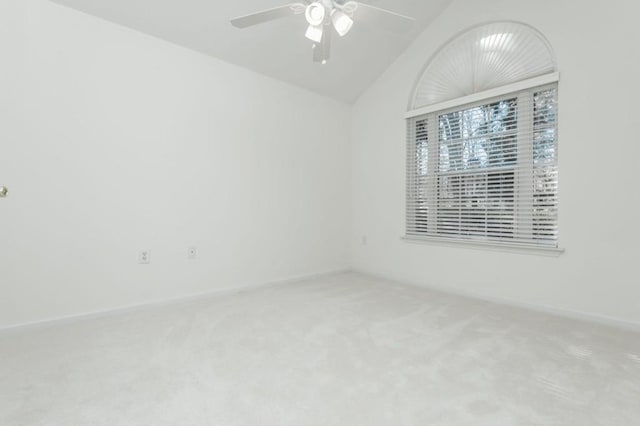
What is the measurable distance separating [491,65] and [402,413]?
3253 millimetres

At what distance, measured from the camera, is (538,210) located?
2805mm

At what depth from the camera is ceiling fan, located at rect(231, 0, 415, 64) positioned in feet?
6.41

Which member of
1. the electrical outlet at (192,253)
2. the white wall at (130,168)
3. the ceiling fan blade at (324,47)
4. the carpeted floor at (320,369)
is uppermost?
the ceiling fan blade at (324,47)

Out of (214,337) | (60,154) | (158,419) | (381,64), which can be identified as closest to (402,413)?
(158,419)

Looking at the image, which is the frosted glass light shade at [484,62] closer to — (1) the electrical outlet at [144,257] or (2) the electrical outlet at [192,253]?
(2) the electrical outlet at [192,253]

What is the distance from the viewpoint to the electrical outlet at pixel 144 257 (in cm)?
274

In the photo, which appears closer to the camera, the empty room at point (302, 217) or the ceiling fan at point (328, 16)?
the empty room at point (302, 217)

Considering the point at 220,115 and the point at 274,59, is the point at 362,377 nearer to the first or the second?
the point at 220,115

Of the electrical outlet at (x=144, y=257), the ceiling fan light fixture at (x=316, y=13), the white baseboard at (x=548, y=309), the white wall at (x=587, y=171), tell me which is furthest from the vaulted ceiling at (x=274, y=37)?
the white baseboard at (x=548, y=309)

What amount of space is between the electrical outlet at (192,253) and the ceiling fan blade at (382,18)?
2470 millimetres

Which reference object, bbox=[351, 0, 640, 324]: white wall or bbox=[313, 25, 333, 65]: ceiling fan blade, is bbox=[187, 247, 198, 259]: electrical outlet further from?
bbox=[351, 0, 640, 324]: white wall

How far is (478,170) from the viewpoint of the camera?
3195 mm

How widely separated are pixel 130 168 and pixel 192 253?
0.95 metres

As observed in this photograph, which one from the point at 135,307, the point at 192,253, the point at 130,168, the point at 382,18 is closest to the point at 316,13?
the point at 382,18
